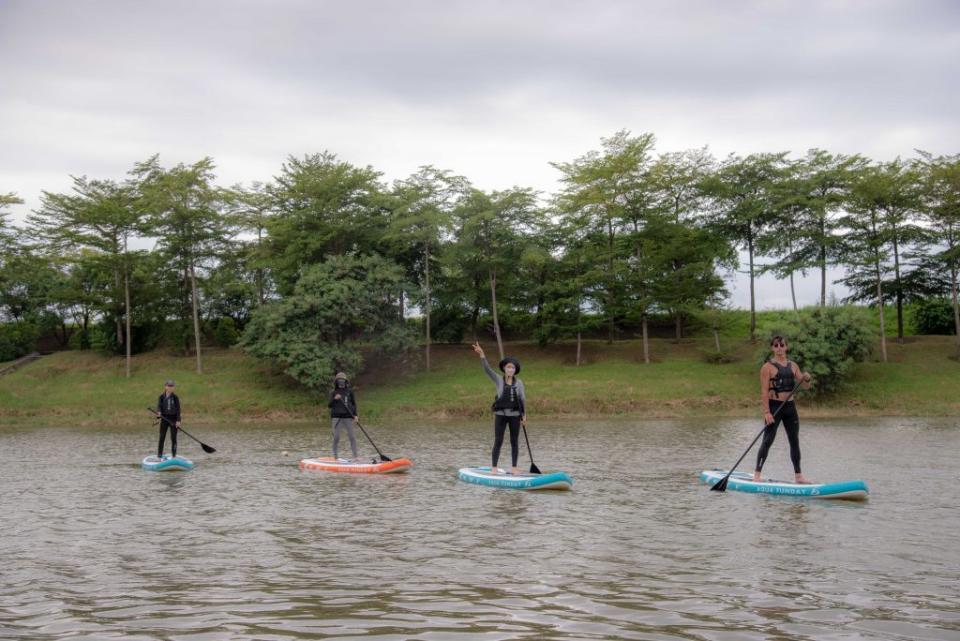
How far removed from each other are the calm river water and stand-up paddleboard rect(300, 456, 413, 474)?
17.7 inches

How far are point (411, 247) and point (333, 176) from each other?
7.13m

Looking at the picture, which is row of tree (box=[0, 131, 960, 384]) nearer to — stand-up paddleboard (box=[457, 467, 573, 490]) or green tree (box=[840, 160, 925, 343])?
green tree (box=[840, 160, 925, 343])

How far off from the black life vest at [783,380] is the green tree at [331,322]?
3134 cm

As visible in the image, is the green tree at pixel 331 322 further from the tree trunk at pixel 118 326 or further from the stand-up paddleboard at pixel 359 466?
the stand-up paddleboard at pixel 359 466

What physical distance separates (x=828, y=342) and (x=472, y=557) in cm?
3576

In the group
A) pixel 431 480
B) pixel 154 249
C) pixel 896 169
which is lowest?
pixel 431 480

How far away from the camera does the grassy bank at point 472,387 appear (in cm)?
3912

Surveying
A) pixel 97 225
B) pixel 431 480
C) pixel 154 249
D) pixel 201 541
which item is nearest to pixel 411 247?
pixel 154 249

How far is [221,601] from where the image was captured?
7.10 metres

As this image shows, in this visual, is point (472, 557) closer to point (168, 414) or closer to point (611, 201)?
point (168, 414)

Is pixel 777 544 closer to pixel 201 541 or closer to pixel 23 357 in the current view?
pixel 201 541

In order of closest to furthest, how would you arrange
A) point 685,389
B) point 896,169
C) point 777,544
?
1. point 777,544
2. point 685,389
3. point 896,169

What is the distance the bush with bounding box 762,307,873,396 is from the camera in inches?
1539

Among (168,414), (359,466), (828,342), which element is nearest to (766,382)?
(359,466)
